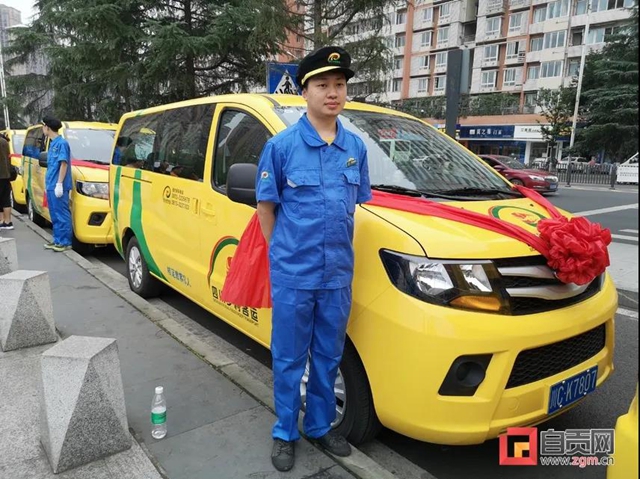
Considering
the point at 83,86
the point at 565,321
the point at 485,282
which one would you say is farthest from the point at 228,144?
the point at 83,86

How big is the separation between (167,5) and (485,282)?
47.8ft

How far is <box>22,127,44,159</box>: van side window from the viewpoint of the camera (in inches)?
364

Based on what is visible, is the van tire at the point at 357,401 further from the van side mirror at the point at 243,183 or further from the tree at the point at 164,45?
the tree at the point at 164,45

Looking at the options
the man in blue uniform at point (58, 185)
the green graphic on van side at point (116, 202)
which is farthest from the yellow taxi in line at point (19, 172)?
the green graphic on van side at point (116, 202)

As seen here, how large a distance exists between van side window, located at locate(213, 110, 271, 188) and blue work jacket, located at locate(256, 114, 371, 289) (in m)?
0.93

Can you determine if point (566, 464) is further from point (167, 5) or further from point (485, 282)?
point (167, 5)

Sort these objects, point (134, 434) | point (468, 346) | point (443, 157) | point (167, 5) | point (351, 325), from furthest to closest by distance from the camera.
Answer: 1. point (167, 5)
2. point (443, 157)
3. point (134, 434)
4. point (351, 325)
5. point (468, 346)

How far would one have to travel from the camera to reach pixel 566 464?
285cm

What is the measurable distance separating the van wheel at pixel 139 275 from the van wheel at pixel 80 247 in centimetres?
223

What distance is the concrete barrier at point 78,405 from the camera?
8.15 ft

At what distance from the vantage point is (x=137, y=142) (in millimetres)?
5277

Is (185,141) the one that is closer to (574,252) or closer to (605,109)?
(574,252)

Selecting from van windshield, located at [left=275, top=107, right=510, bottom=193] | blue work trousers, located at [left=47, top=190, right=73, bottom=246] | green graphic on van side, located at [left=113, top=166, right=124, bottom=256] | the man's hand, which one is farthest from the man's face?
blue work trousers, located at [left=47, top=190, right=73, bottom=246]

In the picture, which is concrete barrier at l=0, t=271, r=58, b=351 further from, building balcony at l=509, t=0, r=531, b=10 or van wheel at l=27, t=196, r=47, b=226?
building balcony at l=509, t=0, r=531, b=10
